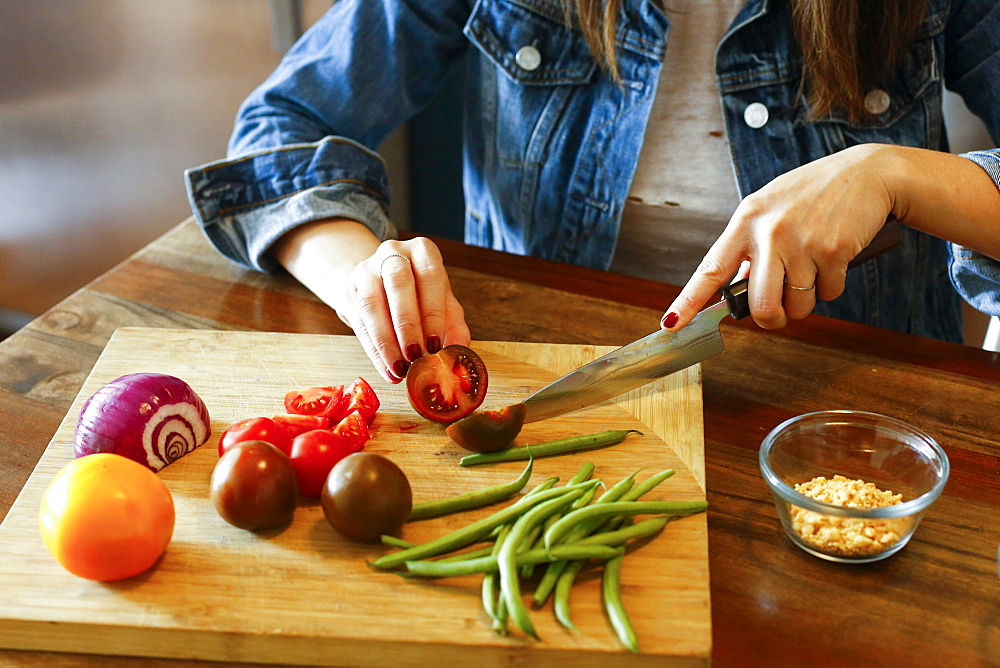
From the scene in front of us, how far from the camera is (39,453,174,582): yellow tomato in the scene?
1.08 metres

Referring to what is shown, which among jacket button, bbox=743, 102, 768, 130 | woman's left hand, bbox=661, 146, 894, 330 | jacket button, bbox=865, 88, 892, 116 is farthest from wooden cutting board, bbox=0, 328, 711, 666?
jacket button, bbox=865, 88, 892, 116

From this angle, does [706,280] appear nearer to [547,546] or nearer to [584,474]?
[584,474]

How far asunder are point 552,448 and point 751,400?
41 centimetres

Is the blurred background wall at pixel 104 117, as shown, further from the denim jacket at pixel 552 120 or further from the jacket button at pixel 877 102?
the jacket button at pixel 877 102

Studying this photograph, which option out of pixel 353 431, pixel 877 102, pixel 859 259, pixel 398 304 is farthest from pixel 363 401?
pixel 877 102

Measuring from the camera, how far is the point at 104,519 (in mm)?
1087

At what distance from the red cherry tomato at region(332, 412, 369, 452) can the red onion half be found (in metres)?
0.24

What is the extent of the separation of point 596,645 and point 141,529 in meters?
0.60

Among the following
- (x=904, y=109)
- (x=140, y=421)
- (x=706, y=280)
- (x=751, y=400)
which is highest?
(x=904, y=109)

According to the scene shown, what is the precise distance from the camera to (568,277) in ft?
6.39

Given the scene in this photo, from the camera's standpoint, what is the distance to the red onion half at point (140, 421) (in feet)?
4.31

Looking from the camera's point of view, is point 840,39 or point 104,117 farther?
point 104,117

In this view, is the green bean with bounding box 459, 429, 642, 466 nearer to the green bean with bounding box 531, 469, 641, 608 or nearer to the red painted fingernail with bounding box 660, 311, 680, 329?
the green bean with bounding box 531, 469, 641, 608

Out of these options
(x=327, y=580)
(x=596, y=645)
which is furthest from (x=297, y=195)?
(x=596, y=645)
